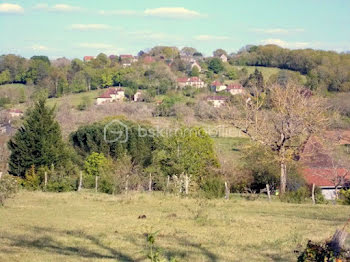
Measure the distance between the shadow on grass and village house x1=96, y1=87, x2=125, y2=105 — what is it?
68.4 m

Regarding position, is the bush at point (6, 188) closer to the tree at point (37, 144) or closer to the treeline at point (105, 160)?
the treeline at point (105, 160)

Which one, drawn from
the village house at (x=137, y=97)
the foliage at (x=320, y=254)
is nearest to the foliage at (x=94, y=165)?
the foliage at (x=320, y=254)

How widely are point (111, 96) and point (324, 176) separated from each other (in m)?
52.9

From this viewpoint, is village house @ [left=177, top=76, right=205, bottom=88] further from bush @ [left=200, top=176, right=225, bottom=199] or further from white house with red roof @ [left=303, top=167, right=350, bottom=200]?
bush @ [left=200, top=176, right=225, bottom=199]

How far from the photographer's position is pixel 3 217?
14922mm

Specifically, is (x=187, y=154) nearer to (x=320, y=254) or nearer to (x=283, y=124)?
(x=283, y=124)

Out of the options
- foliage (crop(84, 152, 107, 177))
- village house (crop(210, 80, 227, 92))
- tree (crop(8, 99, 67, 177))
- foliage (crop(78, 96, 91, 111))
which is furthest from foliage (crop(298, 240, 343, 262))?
village house (crop(210, 80, 227, 92))

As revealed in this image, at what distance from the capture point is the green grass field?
34.1 feet

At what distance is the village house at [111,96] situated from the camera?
269ft

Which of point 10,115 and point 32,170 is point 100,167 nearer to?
point 32,170

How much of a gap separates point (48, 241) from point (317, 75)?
80.9m

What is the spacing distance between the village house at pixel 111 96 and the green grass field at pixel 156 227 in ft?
205

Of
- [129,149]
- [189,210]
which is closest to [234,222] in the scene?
[189,210]

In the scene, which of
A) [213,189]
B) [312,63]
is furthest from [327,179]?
[312,63]
